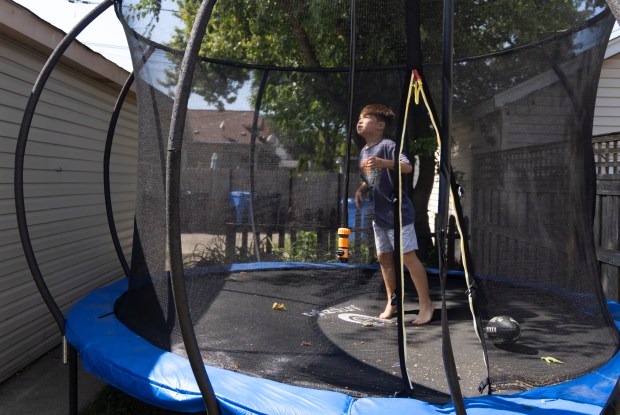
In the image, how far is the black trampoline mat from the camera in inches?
82.0

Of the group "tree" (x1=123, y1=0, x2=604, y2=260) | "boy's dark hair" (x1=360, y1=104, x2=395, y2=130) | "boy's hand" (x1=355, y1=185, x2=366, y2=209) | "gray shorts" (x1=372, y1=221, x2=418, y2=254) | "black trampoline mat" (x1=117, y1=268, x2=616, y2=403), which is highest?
"tree" (x1=123, y1=0, x2=604, y2=260)

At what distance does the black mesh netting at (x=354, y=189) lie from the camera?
2201 millimetres

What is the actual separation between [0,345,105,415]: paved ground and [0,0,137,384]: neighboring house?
9cm

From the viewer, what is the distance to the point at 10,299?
297 centimetres

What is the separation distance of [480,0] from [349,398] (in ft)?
6.79

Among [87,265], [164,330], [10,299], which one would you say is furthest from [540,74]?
[87,265]

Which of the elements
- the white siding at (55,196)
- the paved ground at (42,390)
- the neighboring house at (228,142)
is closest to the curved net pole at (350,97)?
the neighboring house at (228,142)

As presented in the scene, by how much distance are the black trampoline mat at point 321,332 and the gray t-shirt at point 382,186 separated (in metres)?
0.40

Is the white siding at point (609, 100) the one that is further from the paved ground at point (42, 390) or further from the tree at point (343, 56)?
the paved ground at point (42, 390)

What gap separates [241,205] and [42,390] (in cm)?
143

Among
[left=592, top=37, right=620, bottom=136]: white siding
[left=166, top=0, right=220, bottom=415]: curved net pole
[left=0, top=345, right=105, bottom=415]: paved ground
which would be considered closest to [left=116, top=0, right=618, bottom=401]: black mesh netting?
[left=0, top=345, right=105, bottom=415]: paved ground

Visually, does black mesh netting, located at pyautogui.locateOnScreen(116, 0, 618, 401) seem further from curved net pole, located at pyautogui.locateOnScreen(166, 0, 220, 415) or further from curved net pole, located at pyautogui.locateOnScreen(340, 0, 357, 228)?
curved net pole, located at pyautogui.locateOnScreen(166, 0, 220, 415)

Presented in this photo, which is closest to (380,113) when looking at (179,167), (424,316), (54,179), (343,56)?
(343,56)

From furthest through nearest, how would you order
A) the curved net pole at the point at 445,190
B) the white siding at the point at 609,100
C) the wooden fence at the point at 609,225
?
the white siding at the point at 609,100, the wooden fence at the point at 609,225, the curved net pole at the point at 445,190
